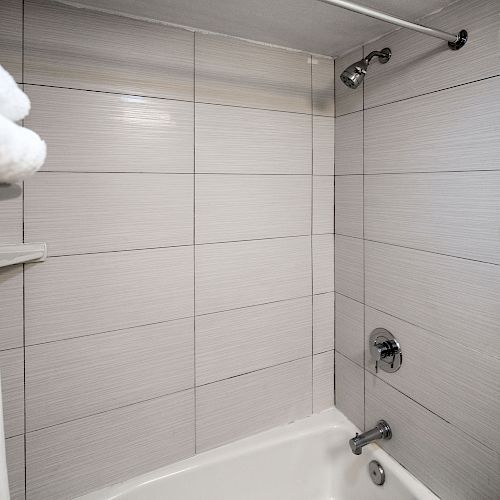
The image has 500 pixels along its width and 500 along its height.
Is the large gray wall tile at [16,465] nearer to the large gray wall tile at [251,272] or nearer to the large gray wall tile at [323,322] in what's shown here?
the large gray wall tile at [251,272]

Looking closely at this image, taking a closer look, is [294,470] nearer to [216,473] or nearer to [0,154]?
[216,473]

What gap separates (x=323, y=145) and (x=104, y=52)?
923 mm

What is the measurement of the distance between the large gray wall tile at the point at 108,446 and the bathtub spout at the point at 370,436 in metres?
0.63

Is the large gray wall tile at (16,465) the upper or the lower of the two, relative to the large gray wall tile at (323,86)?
lower

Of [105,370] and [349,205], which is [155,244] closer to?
[105,370]

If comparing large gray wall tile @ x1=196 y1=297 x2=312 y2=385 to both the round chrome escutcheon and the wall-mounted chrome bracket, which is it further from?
the round chrome escutcheon

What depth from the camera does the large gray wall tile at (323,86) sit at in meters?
1.51

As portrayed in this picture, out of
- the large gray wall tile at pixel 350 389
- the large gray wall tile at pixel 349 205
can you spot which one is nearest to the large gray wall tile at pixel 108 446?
the large gray wall tile at pixel 350 389

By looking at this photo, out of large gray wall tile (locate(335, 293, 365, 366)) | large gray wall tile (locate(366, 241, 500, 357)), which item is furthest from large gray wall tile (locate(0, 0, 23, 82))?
large gray wall tile (locate(335, 293, 365, 366))

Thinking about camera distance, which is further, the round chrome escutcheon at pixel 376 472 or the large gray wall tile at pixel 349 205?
the large gray wall tile at pixel 349 205

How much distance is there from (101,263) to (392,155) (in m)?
1.12

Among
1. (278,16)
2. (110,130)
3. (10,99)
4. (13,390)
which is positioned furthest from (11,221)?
(278,16)

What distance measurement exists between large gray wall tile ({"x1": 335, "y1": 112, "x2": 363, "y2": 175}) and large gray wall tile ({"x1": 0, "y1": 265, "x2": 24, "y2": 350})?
50.8 inches

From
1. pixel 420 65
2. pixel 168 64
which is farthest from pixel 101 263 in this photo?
pixel 420 65
